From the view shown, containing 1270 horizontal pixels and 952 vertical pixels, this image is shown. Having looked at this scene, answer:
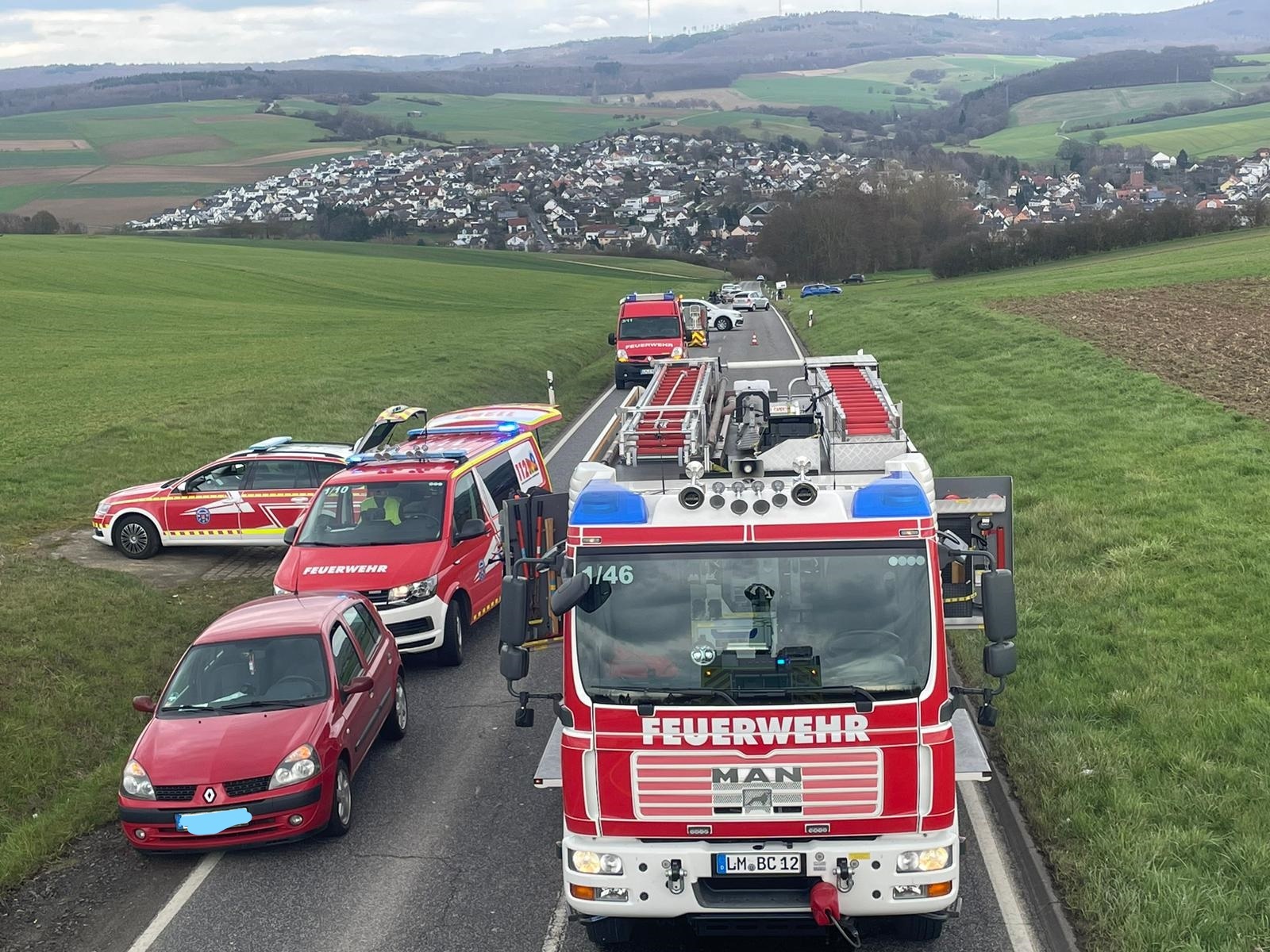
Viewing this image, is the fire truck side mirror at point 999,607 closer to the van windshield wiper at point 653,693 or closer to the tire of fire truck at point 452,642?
the van windshield wiper at point 653,693

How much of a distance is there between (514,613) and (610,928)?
186 centimetres

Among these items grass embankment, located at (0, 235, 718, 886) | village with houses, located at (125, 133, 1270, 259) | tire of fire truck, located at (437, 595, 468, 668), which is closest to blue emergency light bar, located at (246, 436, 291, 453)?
grass embankment, located at (0, 235, 718, 886)

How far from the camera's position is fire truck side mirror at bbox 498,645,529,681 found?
7.48 metres

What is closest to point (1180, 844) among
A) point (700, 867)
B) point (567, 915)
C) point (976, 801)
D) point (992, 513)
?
point (976, 801)

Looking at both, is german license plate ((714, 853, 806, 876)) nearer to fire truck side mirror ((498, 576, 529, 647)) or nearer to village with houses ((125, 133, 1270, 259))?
fire truck side mirror ((498, 576, 529, 647))

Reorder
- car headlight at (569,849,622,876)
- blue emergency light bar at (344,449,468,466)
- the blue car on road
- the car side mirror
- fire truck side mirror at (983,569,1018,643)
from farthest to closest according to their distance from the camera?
the blue car on road, blue emergency light bar at (344,449,468,466), the car side mirror, fire truck side mirror at (983,569,1018,643), car headlight at (569,849,622,876)

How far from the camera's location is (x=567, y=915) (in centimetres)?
797

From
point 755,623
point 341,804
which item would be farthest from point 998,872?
point 341,804

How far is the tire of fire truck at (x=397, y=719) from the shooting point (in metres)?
11.2

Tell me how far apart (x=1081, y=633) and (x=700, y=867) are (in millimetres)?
6481

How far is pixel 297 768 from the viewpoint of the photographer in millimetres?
9125

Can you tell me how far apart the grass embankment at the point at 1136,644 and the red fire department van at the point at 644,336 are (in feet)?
32.2

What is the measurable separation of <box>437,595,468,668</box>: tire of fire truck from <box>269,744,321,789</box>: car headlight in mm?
3881

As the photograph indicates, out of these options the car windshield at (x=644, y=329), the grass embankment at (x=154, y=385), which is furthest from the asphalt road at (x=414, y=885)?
the car windshield at (x=644, y=329)
